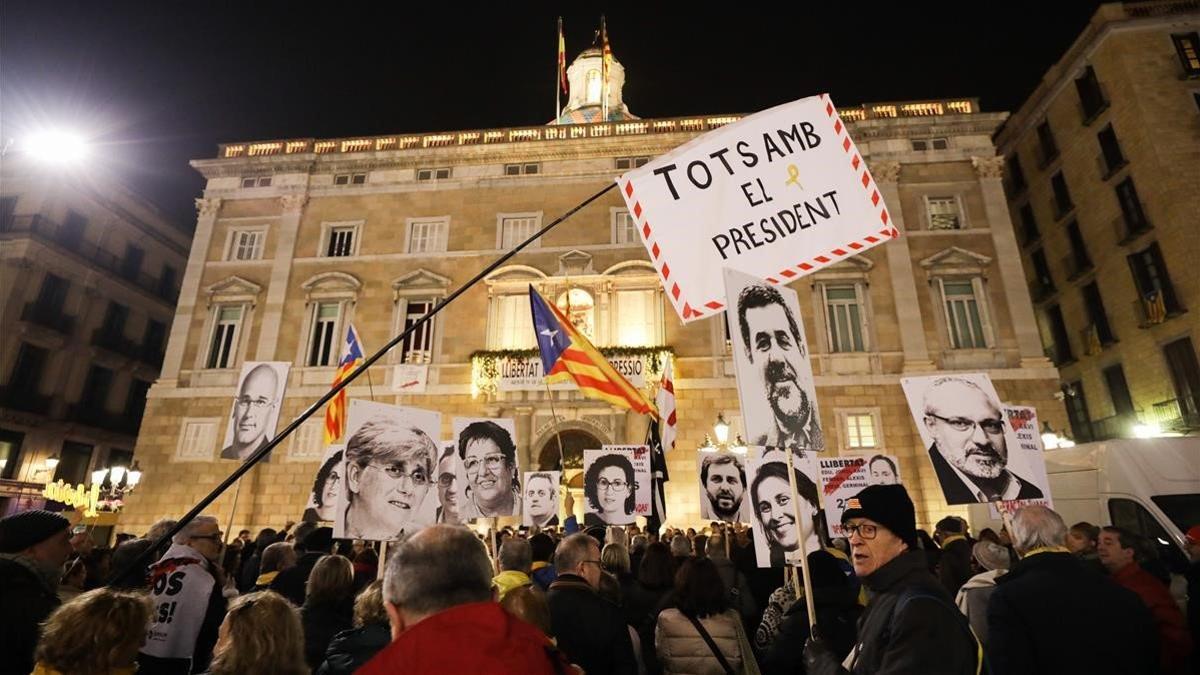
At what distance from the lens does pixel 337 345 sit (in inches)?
828

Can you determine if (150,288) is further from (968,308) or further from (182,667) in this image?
(968,308)

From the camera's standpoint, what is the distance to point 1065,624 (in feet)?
10.6

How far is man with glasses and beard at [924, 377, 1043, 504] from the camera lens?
23.4ft

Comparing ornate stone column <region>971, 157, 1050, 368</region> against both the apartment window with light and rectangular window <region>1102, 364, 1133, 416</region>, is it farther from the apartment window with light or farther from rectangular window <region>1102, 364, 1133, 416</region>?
rectangular window <region>1102, 364, 1133, 416</region>

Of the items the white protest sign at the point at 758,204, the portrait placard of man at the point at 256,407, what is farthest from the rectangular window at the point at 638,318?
the white protest sign at the point at 758,204

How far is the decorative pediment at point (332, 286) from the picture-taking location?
21656mm

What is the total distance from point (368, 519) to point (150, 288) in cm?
3565

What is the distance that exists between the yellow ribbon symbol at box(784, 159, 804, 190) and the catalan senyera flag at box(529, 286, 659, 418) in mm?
5845

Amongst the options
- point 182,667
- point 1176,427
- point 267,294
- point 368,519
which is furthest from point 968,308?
point 267,294

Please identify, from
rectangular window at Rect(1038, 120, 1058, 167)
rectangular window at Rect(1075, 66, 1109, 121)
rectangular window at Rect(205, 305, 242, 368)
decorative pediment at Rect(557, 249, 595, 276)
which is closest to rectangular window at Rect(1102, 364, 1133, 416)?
rectangular window at Rect(1038, 120, 1058, 167)

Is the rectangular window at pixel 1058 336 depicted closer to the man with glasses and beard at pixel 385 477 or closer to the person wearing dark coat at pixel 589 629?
the man with glasses and beard at pixel 385 477

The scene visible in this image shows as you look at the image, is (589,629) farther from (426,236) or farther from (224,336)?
(224,336)

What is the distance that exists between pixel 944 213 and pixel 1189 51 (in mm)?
10947

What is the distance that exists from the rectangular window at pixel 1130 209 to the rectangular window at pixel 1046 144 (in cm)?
419
